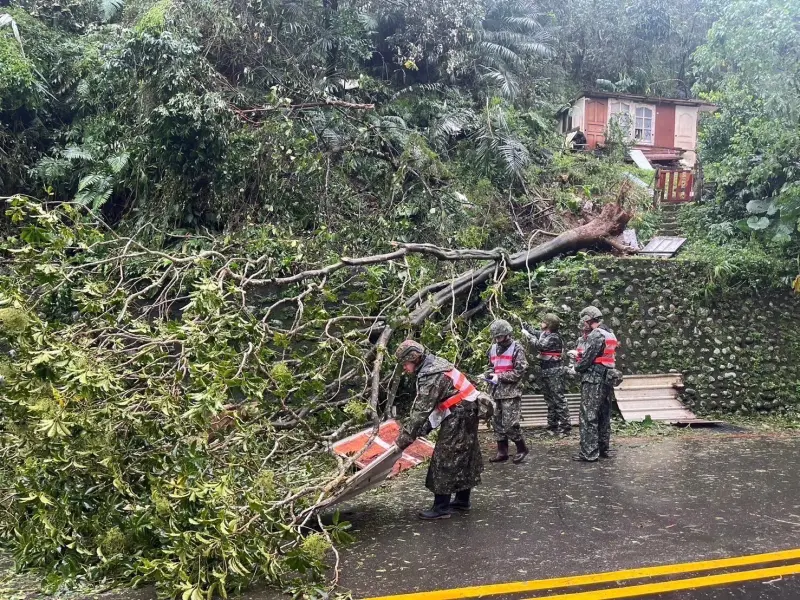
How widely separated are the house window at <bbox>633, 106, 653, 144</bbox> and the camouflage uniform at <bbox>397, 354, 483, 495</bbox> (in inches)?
760

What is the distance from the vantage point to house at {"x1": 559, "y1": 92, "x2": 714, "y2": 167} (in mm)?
21172

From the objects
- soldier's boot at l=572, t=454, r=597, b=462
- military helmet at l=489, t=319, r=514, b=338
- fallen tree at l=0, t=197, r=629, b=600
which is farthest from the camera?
soldier's boot at l=572, t=454, r=597, b=462

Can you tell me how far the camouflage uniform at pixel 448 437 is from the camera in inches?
208

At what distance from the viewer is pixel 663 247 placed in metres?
12.7

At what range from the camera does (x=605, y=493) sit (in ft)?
19.8

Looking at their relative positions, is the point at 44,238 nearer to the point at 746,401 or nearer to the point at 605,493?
the point at 605,493

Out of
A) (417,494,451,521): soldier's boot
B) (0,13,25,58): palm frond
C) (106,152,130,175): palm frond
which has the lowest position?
(417,494,451,521): soldier's boot

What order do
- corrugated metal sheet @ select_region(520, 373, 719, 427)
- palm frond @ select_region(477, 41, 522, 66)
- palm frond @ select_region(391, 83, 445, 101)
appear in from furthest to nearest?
palm frond @ select_region(477, 41, 522, 66)
palm frond @ select_region(391, 83, 445, 101)
corrugated metal sheet @ select_region(520, 373, 719, 427)

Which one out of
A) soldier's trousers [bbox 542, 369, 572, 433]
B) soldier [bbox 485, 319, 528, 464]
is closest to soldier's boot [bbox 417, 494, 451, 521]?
soldier [bbox 485, 319, 528, 464]

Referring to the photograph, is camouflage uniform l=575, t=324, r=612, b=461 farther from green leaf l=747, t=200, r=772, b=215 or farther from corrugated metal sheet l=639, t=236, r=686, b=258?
green leaf l=747, t=200, r=772, b=215

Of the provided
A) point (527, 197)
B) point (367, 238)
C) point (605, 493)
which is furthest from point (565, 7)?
point (605, 493)

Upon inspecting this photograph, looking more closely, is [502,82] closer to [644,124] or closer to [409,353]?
[644,124]

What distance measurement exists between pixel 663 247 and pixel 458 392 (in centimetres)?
888

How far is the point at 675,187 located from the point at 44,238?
15730mm
